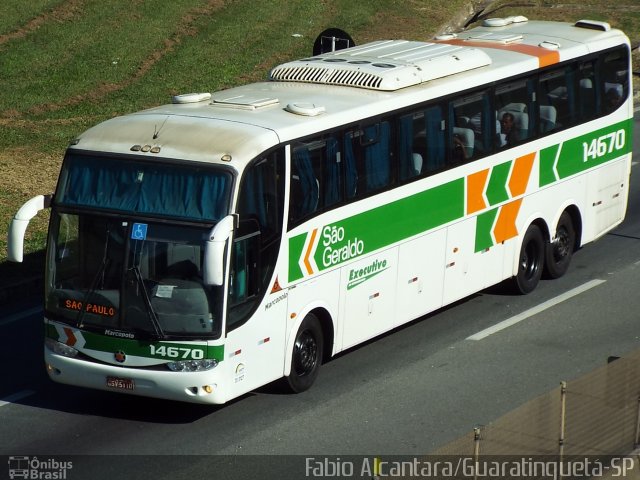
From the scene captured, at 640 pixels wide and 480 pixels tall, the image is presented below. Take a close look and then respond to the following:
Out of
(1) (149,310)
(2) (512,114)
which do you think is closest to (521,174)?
(2) (512,114)

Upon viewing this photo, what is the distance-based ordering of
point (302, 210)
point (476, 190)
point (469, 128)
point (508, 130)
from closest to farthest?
point (302, 210) → point (469, 128) → point (476, 190) → point (508, 130)

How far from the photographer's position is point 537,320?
1594cm

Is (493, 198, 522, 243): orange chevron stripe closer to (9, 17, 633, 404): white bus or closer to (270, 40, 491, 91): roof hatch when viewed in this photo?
(9, 17, 633, 404): white bus

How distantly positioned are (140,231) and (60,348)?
1.55 m

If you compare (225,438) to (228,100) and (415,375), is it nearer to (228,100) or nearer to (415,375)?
(415,375)

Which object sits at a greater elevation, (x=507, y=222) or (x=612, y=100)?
(x=612, y=100)

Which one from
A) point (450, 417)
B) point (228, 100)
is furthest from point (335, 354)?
point (228, 100)

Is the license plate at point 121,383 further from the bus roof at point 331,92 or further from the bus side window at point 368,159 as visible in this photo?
the bus side window at point 368,159

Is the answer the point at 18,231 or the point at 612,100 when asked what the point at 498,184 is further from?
the point at 18,231

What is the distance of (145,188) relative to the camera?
12.1 metres

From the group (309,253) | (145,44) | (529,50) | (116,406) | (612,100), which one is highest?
(529,50)

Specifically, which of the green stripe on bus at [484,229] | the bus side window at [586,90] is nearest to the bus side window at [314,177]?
the green stripe on bus at [484,229]

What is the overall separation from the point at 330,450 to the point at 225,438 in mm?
1053

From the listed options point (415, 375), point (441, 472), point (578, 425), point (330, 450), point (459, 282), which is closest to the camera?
point (441, 472)
